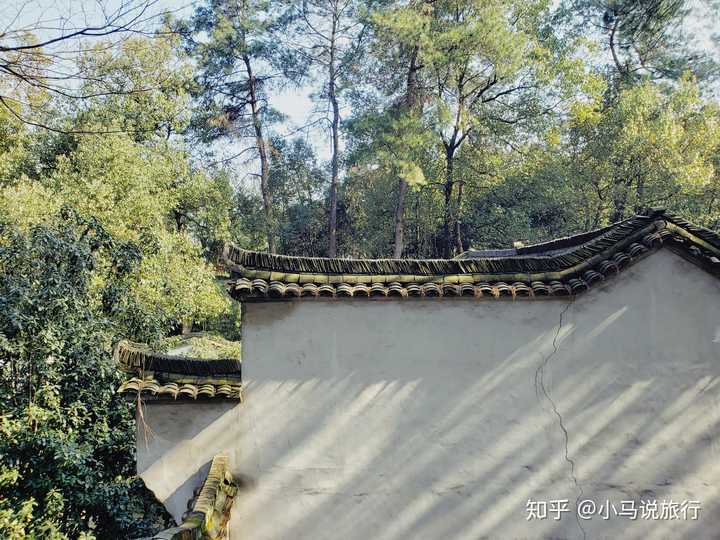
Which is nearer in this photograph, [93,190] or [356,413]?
[356,413]

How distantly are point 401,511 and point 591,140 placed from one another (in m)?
14.3

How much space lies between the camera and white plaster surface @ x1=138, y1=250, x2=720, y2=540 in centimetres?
407

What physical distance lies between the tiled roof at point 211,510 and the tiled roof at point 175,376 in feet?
1.80

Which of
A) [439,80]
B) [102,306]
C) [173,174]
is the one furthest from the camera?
Result: [439,80]

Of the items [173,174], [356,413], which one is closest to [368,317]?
[356,413]

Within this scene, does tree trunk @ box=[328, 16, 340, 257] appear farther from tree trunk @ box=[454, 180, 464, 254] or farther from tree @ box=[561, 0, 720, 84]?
tree @ box=[561, 0, 720, 84]

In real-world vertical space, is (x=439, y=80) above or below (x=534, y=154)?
above

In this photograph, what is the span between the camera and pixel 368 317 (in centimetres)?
421

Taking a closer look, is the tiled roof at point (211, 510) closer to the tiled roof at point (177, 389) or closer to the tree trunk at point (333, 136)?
the tiled roof at point (177, 389)

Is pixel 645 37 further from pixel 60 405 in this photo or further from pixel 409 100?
pixel 60 405

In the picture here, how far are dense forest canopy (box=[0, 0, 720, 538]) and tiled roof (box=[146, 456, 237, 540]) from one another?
2.33 m

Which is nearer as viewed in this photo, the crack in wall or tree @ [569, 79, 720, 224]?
the crack in wall

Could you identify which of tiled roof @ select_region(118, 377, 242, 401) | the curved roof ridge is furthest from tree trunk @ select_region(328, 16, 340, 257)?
tiled roof @ select_region(118, 377, 242, 401)

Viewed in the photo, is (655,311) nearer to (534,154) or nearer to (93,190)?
(93,190)
